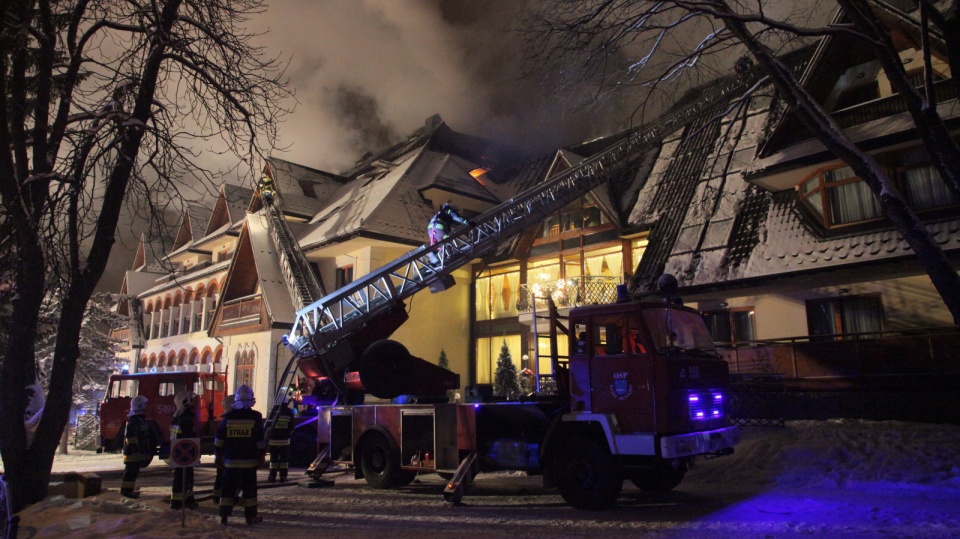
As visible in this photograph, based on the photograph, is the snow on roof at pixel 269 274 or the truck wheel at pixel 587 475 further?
the snow on roof at pixel 269 274

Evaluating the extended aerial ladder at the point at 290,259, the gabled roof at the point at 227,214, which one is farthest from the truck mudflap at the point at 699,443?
the gabled roof at the point at 227,214

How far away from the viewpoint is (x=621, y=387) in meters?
7.75

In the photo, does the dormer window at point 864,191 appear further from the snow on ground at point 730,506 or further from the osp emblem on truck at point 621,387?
the osp emblem on truck at point 621,387

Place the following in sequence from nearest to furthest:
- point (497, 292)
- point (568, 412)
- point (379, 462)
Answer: point (568, 412) → point (379, 462) → point (497, 292)

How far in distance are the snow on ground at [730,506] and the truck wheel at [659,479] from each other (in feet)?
0.69

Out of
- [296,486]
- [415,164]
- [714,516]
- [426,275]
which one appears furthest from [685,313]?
[415,164]

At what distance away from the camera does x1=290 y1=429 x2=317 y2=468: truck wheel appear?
45.5ft

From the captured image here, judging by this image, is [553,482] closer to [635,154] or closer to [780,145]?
[780,145]

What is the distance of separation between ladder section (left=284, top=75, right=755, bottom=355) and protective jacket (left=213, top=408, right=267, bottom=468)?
505 cm

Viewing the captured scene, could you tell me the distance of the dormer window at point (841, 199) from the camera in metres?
13.9

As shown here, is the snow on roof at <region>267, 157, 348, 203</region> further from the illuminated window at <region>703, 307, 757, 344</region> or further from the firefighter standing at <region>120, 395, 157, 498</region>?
the illuminated window at <region>703, 307, 757, 344</region>

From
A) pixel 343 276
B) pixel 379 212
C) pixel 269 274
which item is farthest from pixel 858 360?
pixel 269 274

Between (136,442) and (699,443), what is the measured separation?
322 inches

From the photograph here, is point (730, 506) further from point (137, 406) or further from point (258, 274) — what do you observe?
point (258, 274)
